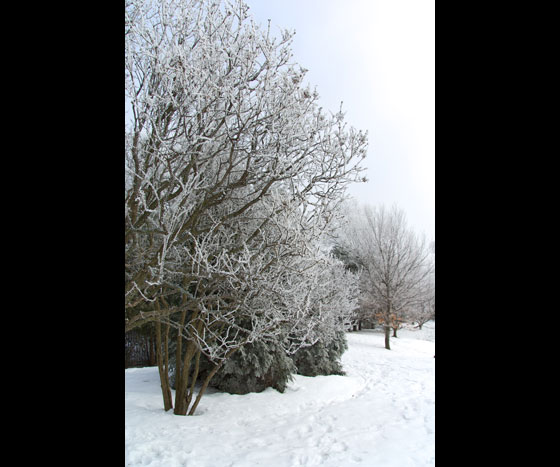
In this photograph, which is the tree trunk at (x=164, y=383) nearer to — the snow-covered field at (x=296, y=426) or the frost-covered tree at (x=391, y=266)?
the snow-covered field at (x=296, y=426)

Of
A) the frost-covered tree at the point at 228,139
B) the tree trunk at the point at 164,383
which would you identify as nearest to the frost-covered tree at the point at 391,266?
the tree trunk at the point at 164,383

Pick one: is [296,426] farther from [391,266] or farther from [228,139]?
[391,266]

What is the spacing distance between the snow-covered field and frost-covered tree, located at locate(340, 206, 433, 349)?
4296 millimetres

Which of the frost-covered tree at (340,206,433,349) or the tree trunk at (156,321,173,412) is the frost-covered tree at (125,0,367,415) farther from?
the frost-covered tree at (340,206,433,349)

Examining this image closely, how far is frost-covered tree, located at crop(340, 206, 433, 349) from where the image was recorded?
11.0m

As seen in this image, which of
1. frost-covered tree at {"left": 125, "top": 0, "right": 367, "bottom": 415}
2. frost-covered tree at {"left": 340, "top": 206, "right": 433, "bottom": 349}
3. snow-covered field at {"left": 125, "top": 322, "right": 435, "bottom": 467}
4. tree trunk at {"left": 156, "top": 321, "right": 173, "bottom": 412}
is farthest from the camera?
frost-covered tree at {"left": 340, "top": 206, "right": 433, "bottom": 349}

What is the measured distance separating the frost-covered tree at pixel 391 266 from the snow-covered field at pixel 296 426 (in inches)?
169

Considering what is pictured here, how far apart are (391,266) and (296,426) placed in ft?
25.5

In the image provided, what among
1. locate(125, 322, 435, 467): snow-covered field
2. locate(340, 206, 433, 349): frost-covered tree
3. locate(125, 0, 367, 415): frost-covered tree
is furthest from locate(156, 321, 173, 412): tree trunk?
locate(340, 206, 433, 349): frost-covered tree

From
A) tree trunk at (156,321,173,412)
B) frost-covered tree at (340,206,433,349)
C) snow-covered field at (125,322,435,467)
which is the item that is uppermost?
frost-covered tree at (340,206,433,349)
